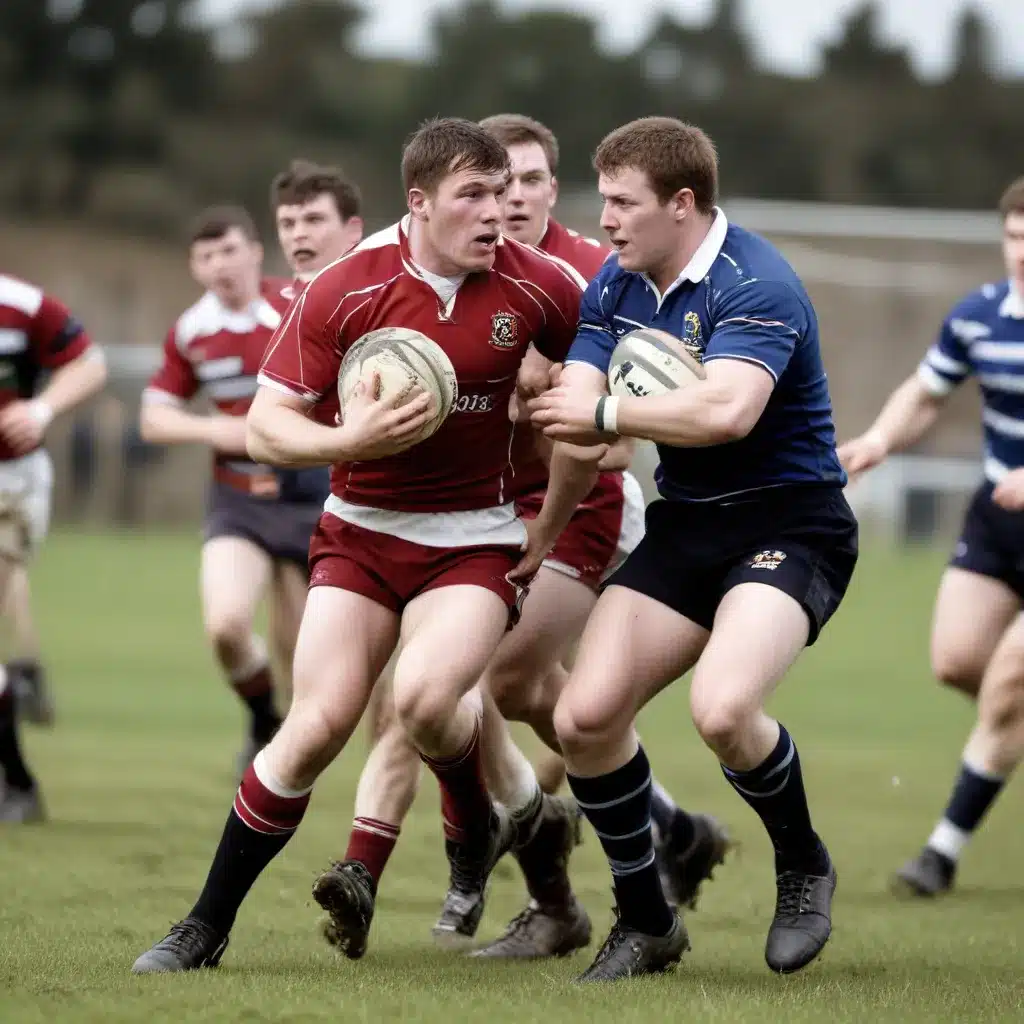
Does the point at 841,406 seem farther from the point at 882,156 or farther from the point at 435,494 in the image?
the point at 435,494

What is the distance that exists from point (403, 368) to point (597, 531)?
139 centimetres

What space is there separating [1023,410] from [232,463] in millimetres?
3418

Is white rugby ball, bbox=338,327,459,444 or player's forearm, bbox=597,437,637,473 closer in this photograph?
white rugby ball, bbox=338,327,459,444

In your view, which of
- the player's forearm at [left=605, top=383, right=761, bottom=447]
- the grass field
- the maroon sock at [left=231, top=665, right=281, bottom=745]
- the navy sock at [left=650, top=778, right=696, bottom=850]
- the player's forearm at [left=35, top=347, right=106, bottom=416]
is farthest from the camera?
the maroon sock at [left=231, top=665, right=281, bottom=745]

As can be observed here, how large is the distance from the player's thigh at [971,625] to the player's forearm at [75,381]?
3.63 m

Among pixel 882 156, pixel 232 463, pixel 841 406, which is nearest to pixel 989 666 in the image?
pixel 232 463

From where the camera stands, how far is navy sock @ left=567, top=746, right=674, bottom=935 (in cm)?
515

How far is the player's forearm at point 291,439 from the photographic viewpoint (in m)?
4.98

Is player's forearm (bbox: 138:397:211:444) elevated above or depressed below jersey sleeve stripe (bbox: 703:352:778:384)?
below

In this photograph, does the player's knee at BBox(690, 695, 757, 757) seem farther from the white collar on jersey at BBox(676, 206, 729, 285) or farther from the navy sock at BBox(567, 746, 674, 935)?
the white collar on jersey at BBox(676, 206, 729, 285)

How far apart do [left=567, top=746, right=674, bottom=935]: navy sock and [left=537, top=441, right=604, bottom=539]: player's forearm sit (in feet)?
2.38

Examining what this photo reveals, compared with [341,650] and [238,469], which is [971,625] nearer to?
[341,650]

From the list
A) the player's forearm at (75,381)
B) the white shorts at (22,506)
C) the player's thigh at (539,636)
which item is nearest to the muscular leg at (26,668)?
the white shorts at (22,506)

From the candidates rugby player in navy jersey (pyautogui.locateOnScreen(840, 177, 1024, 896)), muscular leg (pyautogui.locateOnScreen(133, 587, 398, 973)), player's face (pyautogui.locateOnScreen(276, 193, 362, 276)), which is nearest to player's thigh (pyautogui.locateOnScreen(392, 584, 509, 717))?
muscular leg (pyautogui.locateOnScreen(133, 587, 398, 973))
